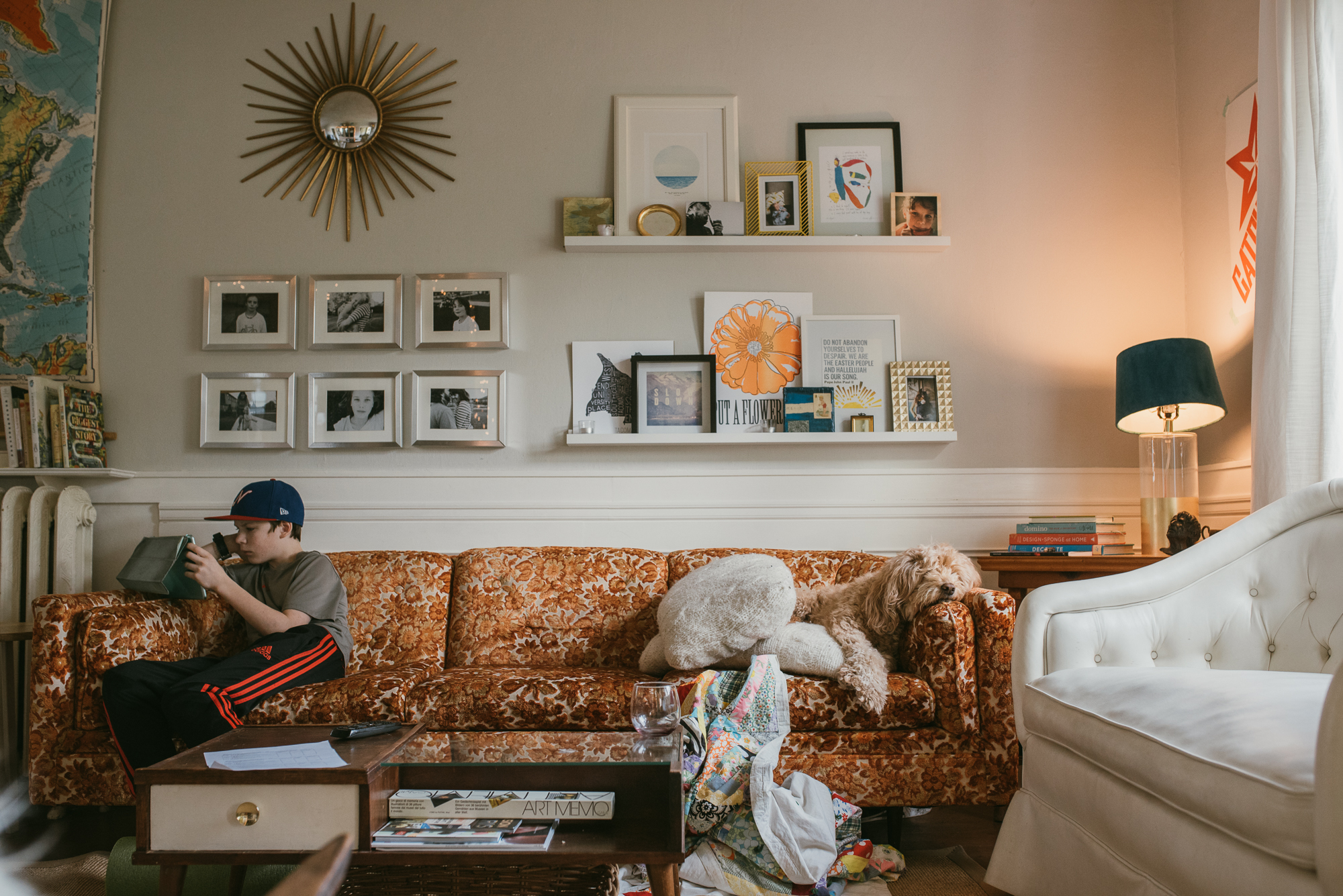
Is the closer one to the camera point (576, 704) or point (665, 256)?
point (576, 704)

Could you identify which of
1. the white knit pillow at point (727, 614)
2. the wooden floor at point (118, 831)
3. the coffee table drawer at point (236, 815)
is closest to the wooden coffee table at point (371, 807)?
the coffee table drawer at point (236, 815)

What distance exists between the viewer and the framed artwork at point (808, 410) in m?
2.99

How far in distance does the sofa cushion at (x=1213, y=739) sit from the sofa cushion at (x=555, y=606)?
51.1 inches

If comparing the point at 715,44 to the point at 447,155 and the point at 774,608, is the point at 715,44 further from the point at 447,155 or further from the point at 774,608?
the point at 774,608

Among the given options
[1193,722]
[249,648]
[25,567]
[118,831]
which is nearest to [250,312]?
[25,567]

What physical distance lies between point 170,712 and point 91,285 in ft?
6.12

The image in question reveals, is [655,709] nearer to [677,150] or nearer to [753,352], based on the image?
[753,352]

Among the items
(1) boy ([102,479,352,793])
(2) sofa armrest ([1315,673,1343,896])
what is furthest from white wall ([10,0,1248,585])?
(2) sofa armrest ([1315,673,1343,896])

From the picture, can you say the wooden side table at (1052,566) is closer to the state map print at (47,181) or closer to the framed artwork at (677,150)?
the framed artwork at (677,150)

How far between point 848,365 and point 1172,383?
40.3 inches

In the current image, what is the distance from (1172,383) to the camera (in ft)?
8.36

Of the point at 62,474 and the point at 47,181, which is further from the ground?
the point at 47,181

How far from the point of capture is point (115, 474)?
2900 mm

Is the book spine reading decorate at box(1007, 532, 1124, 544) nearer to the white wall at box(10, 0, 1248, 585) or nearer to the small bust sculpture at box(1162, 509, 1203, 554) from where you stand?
the small bust sculpture at box(1162, 509, 1203, 554)
